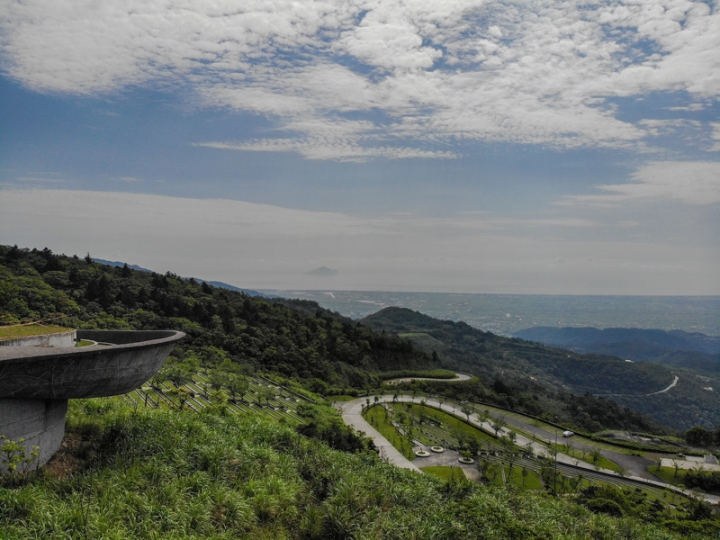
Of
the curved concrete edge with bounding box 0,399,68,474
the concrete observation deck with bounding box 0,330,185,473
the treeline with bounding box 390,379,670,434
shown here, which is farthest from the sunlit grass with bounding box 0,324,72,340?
the treeline with bounding box 390,379,670,434

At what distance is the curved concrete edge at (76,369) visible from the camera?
7.47 m

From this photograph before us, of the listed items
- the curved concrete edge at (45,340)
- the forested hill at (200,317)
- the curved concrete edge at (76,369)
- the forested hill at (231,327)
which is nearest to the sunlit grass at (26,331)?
the curved concrete edge at (45,340)

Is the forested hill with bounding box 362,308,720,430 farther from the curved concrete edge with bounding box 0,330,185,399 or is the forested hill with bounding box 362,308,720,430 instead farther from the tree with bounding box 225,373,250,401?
the curved concrete edge with bounding box 0,330,185,399

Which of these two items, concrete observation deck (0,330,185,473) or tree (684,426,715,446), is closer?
concrete observation deck (0,330,185,473)

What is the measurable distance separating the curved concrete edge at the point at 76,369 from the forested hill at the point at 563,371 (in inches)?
3272

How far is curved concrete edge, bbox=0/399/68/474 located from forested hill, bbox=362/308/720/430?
83.5m

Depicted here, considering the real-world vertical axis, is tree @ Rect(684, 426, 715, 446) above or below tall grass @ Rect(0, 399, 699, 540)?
below

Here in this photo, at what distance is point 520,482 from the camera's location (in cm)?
2839

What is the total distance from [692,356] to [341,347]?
188 metres

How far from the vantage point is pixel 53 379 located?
7.94m

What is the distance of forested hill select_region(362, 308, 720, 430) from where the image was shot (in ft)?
344

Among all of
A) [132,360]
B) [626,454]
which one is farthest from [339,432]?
[626,454]

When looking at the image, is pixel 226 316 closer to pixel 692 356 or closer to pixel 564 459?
pixel 564 459

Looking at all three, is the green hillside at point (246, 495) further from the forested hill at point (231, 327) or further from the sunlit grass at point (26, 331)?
the forested hill at point (231, 327)
